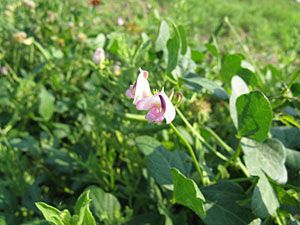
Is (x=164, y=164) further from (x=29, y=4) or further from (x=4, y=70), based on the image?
(x=29, y=4)

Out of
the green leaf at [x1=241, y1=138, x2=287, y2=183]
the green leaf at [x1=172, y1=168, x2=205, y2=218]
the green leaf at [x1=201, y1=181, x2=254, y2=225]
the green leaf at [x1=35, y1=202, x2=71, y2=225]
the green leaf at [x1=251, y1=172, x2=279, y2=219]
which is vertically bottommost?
the green leaf at [x1=201, y1=181, x2=254, y2=225]

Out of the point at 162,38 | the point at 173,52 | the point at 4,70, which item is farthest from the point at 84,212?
the point at 4,70

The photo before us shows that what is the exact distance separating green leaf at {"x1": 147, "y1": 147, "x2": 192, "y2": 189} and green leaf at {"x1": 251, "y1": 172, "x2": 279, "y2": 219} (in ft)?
0.54

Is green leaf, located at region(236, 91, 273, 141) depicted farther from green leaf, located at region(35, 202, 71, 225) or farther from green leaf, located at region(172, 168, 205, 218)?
green leaf, located at region(35, 202, 71, 225)

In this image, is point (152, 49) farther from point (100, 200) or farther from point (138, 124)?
point (100, 200)

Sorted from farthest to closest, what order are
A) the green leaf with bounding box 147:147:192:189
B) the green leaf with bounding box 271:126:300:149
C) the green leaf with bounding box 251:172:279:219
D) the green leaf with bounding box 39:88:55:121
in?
the green leaf with bounding box 39:88:55:121
the green leaf with bounding box 271:126:300:149
the green leaf with bounding box 147:147:192:189
the green leaf with bounding box 251:172:279:219

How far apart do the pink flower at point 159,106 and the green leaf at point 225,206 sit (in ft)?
0.81

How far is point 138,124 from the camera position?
1.07 meters

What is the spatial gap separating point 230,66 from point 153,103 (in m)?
0.45

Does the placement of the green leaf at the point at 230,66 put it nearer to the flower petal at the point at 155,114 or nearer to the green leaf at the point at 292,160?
the green leaf at the point at 292,160

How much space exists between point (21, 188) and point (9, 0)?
679 mm

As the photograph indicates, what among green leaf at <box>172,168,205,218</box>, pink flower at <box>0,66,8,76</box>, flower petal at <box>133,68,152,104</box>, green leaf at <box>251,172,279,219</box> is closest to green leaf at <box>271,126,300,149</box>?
green leaf at <box>251,172,279,219</box>

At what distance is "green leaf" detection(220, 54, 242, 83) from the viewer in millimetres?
981

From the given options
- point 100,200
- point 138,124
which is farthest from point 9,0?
point 100,200
